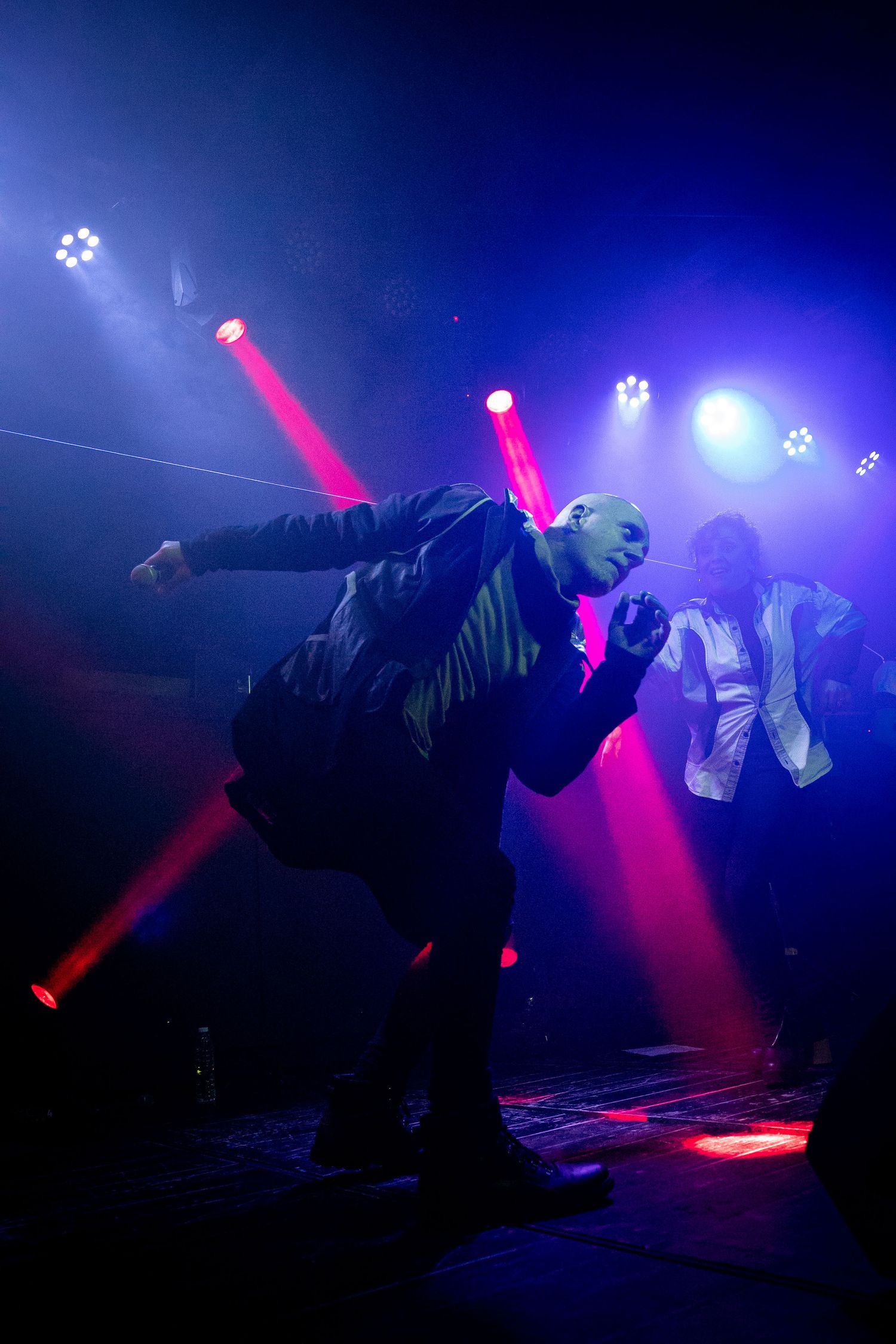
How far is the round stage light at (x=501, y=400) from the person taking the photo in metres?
5.87

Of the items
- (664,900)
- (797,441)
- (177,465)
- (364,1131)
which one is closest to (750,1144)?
(364,1131)

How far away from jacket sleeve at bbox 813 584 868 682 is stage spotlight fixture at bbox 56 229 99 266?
4076 mm

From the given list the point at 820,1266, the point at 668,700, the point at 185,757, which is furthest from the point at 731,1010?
the point at 820,1266

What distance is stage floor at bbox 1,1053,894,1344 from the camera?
1073mm

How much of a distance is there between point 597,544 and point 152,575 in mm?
1093

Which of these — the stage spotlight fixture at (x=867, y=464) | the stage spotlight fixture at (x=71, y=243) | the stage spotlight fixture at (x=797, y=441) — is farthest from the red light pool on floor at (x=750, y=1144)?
the stage spotlight fixture at (x=867, y=464)

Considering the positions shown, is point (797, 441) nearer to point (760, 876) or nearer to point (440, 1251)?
point (760, 876)

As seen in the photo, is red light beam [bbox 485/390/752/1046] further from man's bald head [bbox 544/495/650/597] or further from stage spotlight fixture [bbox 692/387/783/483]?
stage spotlight fixture [bbox 692/387/783/483]

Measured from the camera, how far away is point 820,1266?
1.19 meters

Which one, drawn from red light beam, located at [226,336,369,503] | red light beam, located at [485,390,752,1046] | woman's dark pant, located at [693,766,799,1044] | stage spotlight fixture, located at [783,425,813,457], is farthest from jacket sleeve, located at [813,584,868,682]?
stage spotlight fixture, located at [783,425,813,457]

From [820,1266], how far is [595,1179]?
1.65 feet

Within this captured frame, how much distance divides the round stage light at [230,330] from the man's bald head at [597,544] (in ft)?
11.2

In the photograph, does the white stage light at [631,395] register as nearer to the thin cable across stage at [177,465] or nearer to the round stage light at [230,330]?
the thin cable across stage at [177,465]

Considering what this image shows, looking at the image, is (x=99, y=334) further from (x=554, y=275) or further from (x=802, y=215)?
(x=802, y=215)
